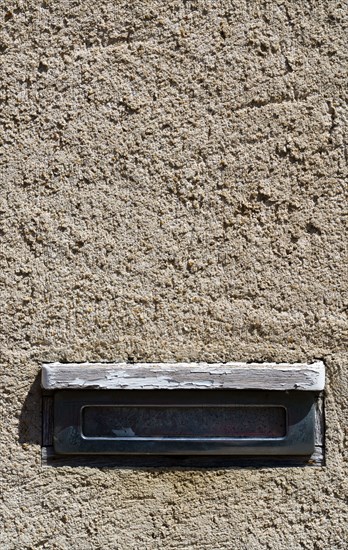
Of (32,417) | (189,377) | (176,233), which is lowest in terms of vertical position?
(32,417)

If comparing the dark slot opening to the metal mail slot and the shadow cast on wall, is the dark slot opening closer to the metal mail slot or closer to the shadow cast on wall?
the metal mail slot

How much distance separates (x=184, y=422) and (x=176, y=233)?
51cm

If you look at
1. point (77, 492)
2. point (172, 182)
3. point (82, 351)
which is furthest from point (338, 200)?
point (77, 492)

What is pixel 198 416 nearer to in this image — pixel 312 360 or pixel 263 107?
pixel 312 360

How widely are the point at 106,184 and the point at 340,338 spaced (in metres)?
0.76

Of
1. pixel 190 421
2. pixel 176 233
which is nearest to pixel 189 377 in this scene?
pixel 190 421

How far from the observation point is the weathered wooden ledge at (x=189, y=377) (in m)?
1.92

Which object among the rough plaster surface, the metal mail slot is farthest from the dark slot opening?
the rough plaster surface

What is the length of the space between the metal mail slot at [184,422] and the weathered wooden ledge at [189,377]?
0.08 ft

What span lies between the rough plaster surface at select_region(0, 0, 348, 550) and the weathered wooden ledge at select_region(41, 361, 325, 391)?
0.16 feet

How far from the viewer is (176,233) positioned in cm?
198

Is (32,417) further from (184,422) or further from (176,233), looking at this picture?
(176,233)

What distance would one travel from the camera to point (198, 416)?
1949mm

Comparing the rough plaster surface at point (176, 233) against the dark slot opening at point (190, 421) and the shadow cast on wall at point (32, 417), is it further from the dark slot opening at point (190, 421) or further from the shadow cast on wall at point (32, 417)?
the dark slot opening at point (190, 421)
